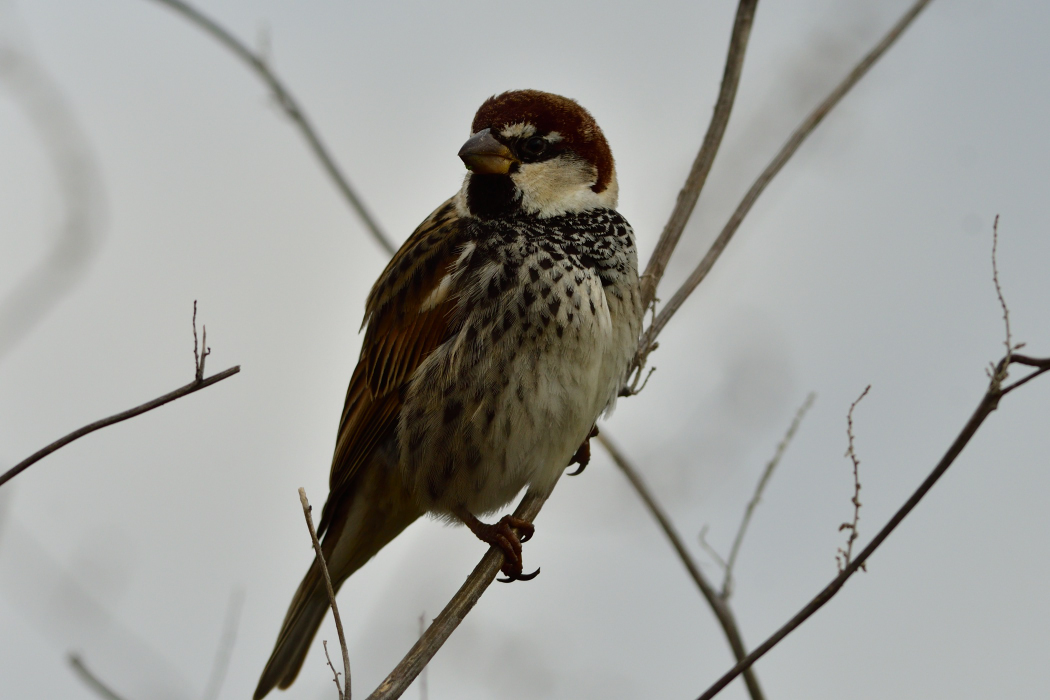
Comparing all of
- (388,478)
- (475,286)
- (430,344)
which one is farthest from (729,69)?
(388,478)

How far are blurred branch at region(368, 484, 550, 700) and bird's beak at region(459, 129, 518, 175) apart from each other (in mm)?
1185

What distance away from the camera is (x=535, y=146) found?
3.35m

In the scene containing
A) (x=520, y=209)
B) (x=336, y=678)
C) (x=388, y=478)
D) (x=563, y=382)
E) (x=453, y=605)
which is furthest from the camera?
(x=388, y=478)

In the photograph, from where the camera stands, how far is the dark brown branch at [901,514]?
1.88 metres

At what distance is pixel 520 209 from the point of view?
10.8 feet

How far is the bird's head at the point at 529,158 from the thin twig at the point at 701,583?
863 millimetres

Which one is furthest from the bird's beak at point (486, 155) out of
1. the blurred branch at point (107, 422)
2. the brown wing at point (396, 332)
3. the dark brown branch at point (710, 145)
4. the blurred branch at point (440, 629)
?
the blurred branch at point (107, 422)

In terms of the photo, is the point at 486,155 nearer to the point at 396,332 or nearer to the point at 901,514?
the point at 396,332

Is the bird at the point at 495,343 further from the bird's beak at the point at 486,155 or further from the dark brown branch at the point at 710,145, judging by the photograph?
the dark brown branch at the point at 710,145

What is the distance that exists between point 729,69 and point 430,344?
1.32 m

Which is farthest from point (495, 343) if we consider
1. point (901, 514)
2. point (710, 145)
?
point (901, 514)

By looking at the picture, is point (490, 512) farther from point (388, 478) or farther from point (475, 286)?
point (475, 286)

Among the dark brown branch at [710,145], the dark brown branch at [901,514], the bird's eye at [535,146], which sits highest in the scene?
the bird's eye at [535,146]

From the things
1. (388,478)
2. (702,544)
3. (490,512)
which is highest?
(388,478)
